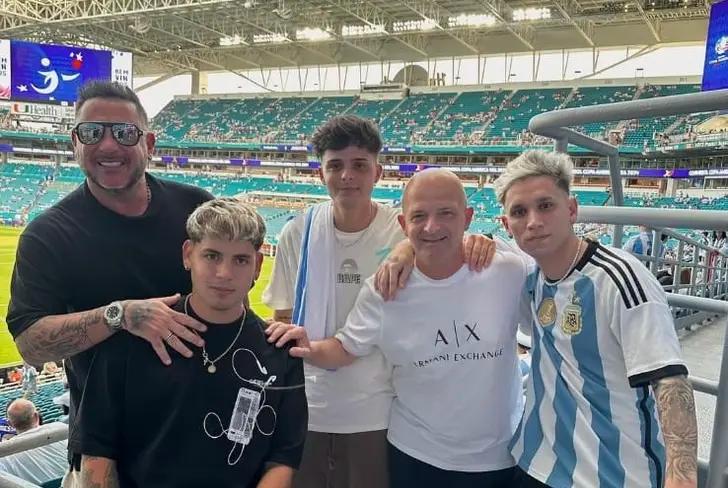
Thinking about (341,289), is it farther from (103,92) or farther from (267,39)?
(267,39)

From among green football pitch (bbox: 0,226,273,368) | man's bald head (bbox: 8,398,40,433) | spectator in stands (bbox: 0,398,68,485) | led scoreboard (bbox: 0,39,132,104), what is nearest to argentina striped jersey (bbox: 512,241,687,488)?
spectator in stands (bbox: 0,398,68,485)

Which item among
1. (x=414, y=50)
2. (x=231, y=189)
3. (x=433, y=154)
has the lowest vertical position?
(x=231, y=189)

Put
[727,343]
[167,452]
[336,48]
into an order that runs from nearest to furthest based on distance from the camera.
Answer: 1. [727,343]
2. [167,452]
3. [336,48]

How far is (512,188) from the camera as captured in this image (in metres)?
1.59

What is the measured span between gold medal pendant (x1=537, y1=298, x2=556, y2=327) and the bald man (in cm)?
15

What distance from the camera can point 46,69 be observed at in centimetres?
2652

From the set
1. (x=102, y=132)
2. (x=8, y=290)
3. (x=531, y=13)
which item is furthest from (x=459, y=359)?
(x=531, y=13)

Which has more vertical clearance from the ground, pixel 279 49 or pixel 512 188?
pixel 279 49

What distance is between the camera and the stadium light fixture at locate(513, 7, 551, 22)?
25034 mm

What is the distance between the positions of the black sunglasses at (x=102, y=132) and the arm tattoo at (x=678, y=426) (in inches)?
63.8

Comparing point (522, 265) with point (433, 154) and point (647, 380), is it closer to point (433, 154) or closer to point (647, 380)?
point (647, 380)

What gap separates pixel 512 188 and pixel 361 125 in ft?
2.33

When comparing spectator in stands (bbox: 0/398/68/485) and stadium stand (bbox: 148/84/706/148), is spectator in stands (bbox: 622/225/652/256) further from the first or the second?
stadium stand (bbox: 148/84/706/148)

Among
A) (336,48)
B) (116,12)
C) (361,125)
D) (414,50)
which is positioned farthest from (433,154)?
(361,125)
